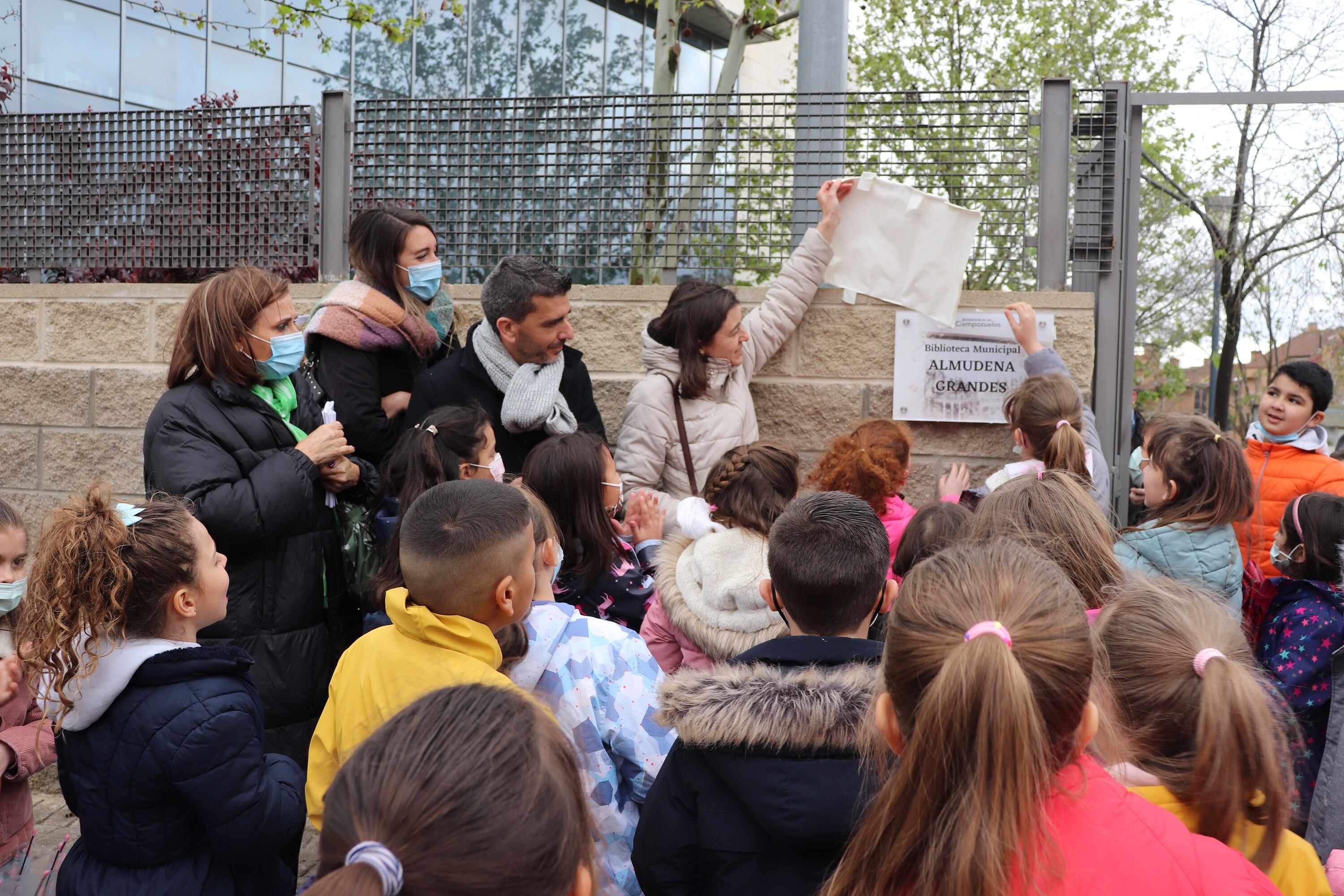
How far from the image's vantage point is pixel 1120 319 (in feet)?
15.6

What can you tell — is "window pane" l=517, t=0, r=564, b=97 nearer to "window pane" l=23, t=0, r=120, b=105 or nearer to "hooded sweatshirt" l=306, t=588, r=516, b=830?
"window pane" l=23, t=0, r=120, b=105

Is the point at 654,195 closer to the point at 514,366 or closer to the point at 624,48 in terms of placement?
the point at 514,366

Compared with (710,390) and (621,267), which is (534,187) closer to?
(621,267)

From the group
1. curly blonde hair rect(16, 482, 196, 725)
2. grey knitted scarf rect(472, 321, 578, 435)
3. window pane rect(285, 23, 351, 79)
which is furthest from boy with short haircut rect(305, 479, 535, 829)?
window pane rect(285, 23, 351, 79)

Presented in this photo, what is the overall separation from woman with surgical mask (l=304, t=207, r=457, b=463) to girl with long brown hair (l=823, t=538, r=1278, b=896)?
286cm

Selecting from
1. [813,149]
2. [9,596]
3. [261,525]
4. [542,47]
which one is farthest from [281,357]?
[542,47]

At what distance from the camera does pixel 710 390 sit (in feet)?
14.4

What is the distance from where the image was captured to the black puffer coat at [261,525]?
3207mm

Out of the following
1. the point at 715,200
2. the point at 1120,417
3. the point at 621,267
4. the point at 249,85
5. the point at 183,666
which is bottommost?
the point at 183,666

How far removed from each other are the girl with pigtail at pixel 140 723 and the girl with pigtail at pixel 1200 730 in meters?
1.69

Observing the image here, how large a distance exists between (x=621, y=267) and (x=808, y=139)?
1048 mm

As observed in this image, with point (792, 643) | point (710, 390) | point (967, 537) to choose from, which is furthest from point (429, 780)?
point (710, 390)

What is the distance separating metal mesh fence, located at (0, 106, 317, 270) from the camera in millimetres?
5406

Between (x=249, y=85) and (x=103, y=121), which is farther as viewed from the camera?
(x=249, y=85)
